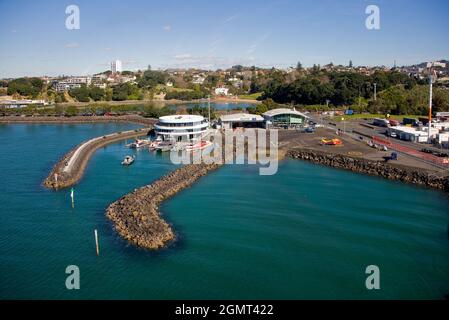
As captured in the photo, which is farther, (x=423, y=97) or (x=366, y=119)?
(x=423, y=97)

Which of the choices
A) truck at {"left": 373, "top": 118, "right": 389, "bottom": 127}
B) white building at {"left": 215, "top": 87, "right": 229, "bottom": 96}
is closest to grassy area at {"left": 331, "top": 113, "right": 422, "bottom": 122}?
truck at {"left": 373, "top": 118, "right": 389, "bottom": 127}

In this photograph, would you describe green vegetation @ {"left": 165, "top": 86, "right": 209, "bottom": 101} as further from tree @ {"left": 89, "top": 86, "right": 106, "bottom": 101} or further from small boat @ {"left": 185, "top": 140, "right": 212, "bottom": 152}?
small boat @ {"left": 185, "top": 140, "right": 212, "bottom": 152}

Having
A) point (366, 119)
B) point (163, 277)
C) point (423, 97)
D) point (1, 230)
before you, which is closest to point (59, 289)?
point (163, 277)

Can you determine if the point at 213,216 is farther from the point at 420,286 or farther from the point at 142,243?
the point at 420,286

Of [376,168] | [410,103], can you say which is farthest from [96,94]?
[376,168]

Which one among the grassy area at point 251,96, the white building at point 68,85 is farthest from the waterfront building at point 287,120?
the white building at point 68,85
